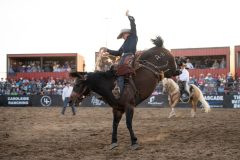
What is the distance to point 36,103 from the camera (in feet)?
102

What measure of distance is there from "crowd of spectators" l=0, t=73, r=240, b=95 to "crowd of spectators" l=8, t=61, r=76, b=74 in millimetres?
5345

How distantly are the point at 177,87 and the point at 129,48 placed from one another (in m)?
9.56

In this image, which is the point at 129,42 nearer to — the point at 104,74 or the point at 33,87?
the point at 104,74

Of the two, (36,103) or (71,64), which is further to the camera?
(71,64)

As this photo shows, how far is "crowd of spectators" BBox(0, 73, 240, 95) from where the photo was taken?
26.4 meters

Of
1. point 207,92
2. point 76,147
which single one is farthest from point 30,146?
point 207,92

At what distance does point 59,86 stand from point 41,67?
11.0m

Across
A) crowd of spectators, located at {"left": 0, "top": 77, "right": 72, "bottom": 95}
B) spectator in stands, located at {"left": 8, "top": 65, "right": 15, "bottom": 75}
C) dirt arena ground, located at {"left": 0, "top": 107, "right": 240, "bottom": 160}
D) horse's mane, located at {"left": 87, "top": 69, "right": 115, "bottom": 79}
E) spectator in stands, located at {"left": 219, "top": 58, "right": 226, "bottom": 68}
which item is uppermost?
spectator in stands, located at {"left": 219, "top": 58, "right": 226, "bottom": 68}

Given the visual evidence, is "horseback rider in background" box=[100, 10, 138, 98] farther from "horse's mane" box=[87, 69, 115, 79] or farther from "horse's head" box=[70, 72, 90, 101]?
"horse's head" box=[70, 72, 90, 101]

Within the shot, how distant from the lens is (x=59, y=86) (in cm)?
3083

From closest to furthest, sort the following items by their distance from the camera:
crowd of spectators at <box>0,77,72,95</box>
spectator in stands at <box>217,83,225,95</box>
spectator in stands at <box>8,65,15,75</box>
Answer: spectator in stands at <box>217,83,225,95</box>, crowd of spectators at <box>0,77,72,95</box>, spectator in stands at <box>8,65,15,75</box>

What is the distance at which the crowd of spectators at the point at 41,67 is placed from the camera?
38381 mm

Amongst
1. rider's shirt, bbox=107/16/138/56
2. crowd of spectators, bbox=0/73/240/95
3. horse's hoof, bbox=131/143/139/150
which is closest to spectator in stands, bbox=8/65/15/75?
crowd of spectators, bbox=0/73/240/95

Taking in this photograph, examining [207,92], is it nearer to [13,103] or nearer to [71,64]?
[13,103]
